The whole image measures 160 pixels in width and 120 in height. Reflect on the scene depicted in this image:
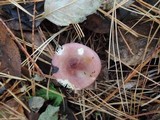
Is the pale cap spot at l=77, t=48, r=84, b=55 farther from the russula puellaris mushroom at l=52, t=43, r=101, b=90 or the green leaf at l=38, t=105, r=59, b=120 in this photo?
the green leaf at l=38, t=105, r=59, b=120

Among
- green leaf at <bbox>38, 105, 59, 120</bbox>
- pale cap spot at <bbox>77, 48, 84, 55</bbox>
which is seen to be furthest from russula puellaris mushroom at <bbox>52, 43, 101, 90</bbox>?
green leaf at <bbox>38, 105, 59, 120</bbox>

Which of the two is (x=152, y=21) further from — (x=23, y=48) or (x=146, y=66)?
(x=23, y=48)

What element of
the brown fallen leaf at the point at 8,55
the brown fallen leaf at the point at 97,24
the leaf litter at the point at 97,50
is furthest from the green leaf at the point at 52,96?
the brown fallen leaf at the point at 97,24

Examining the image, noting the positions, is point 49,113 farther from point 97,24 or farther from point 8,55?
point 97,24

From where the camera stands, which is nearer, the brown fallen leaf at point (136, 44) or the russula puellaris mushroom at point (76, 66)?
the russula puellaris mushroom at point (76, 66)

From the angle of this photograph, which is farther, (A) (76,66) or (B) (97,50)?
(B) (97,50)

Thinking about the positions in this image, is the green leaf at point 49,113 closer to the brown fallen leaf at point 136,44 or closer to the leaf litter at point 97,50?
the leaf litter at point 97,50

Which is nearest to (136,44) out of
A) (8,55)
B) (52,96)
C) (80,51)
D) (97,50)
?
(97,50)
